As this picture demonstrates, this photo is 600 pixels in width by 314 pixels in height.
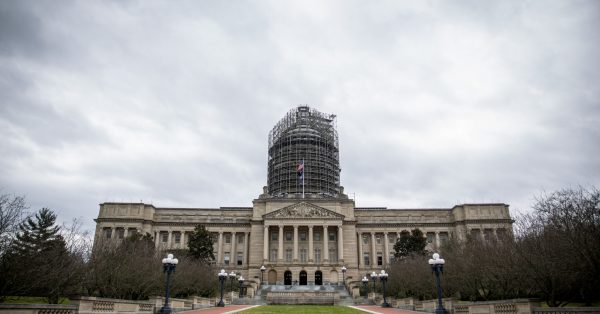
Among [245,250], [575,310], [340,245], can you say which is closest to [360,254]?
[340,245]

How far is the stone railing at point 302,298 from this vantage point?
1825 inches

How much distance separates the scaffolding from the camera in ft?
292

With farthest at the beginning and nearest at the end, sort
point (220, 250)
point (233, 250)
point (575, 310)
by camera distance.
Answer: point (233, 250) → point (220, 250) → point (575, 310)

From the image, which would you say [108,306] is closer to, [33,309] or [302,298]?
[33,309]

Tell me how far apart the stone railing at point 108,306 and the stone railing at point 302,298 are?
2315 centimetres

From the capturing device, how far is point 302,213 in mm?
80625

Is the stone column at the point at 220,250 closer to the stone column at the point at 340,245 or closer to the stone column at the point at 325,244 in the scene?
the stone column at the point at 325,244

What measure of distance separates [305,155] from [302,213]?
14.5 m

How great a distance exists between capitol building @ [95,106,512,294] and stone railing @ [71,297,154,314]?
52342 mm

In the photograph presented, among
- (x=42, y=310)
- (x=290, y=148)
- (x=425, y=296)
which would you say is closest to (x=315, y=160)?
(x=290, y=148)

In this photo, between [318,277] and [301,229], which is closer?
[318,277]

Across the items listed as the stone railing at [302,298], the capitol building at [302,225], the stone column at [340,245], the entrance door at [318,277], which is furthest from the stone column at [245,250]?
the stone railing at [302,298]

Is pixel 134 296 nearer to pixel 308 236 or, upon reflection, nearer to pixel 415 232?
pixel 415 232

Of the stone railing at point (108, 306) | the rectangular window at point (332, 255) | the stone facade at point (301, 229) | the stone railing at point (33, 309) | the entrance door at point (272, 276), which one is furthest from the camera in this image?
the rectangular window at point (332, 255)
